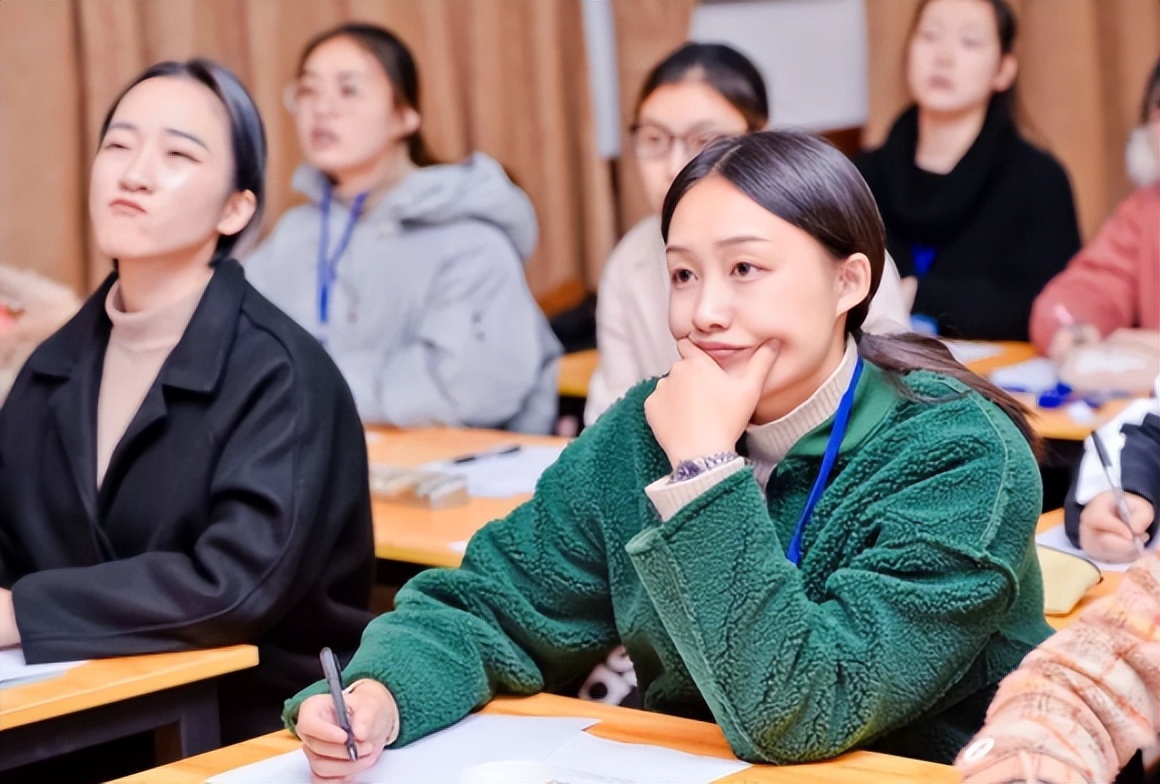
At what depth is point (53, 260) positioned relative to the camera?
3.22 metres

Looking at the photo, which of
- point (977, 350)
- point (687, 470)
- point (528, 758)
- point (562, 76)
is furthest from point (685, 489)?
point (562, 76)

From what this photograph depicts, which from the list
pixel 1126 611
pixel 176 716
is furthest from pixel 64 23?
pixel 1126 611

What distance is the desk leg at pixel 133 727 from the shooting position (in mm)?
1518

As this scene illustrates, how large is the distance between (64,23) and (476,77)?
3.97 feet

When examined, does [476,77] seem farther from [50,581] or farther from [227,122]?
[50,581]

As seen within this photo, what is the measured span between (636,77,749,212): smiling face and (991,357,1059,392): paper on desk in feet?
2.29

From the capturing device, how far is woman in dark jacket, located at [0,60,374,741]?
5.80 feet

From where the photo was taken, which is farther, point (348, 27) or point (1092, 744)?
point (348, 27)

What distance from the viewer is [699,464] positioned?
1.26 metres

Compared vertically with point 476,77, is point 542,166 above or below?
below

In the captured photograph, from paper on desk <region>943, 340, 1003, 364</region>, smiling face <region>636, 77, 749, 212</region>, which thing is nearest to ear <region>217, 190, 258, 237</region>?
smiling face <region>636, 77, 749, 212</region>

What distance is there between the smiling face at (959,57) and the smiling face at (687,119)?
1.25 metres

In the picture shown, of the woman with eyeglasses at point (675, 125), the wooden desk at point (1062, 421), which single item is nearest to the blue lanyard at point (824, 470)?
the wooden desk at point (1062, 421)

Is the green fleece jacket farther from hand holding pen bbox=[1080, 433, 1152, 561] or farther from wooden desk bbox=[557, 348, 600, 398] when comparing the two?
wooden desk bbox=[557, 348, 600, 398]
